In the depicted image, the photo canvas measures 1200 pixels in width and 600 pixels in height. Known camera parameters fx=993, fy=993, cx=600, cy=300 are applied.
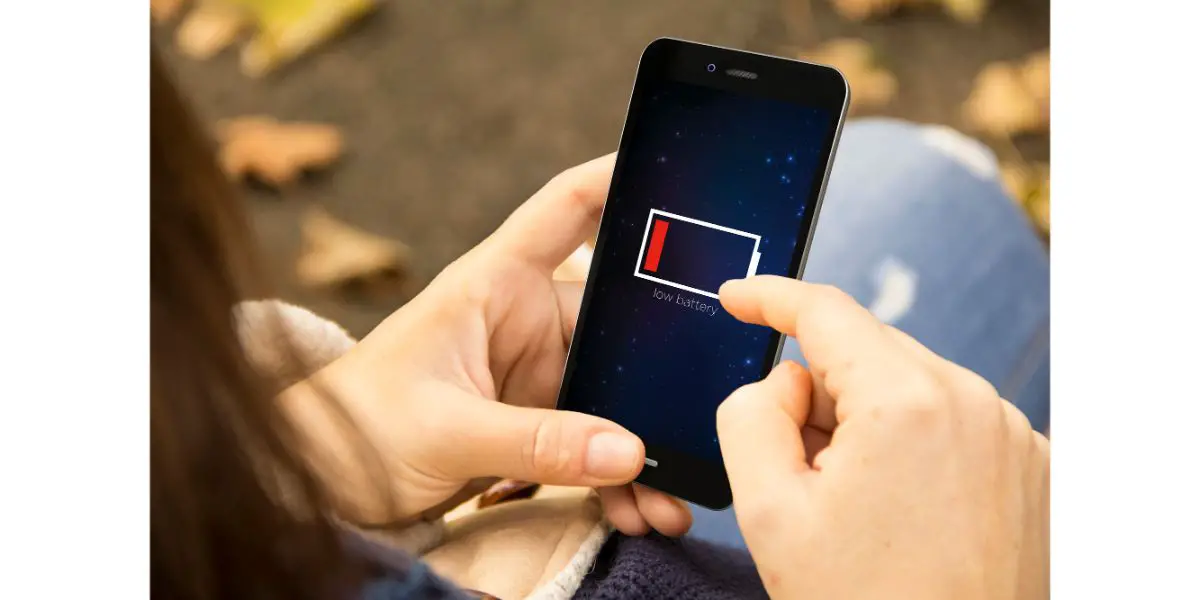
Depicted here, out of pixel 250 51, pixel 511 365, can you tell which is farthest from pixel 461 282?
pixel 250 51

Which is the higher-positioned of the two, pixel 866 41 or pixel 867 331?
pixel 866 41

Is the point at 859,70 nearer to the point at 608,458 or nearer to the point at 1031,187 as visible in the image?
the point at 1031,187

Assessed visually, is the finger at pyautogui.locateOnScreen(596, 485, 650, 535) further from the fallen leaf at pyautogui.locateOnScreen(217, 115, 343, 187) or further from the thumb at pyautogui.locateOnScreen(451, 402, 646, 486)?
the fallen leaf at pyautogui.locateOnScreen(217, 115, 343, 187)

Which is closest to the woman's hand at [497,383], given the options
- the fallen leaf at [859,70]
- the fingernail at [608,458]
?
the fingernail at [608,458]

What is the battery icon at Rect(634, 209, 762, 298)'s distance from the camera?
1.45ft

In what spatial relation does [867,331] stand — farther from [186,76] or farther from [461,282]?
[186,76]

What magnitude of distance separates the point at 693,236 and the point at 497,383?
123 millimetres

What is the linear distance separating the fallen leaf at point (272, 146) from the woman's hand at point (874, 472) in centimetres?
24

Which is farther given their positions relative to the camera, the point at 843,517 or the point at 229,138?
the point at 229,138

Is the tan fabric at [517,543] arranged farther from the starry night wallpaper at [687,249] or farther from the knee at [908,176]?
the knee at [908,176]

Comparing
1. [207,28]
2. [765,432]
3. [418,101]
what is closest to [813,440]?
[765,432]

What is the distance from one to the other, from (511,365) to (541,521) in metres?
0.08
